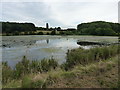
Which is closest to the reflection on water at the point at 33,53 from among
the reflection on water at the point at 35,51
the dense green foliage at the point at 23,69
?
the reflection on water at the point at 35,51

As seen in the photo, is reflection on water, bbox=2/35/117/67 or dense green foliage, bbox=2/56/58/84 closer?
dense green foliage, bbox=2/56/58/84

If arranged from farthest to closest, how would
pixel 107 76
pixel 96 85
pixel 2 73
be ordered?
1. pixel 2 73
2. pixel 107 76
3. pixel 96 85

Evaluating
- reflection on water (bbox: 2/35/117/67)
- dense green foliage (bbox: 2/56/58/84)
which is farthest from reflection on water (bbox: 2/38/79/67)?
dense green foliage (bbox: 2/56/58/84)

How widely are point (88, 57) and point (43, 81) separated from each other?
167 inches

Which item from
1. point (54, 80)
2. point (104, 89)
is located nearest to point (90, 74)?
point (104, 89)

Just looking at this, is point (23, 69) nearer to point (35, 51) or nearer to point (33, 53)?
point (33, 53)

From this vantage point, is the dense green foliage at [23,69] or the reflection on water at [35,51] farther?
the reflection on water at [35,51]

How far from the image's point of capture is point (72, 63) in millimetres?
6836

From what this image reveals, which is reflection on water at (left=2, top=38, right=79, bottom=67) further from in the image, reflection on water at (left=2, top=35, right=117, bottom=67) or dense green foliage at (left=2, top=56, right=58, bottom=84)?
dense green foliage at (left=2, top=56, right=58, bottom=84)

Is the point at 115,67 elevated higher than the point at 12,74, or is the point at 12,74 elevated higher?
the point at 115,67

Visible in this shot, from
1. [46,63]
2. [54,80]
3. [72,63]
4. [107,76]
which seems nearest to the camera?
[54,80]

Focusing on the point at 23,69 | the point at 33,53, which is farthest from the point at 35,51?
the point at 23,69

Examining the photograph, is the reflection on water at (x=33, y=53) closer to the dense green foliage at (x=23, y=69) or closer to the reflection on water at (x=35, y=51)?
the reflection on water at (x=35, y=51)

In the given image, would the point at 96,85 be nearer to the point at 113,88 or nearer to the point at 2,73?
the point at 113,88
